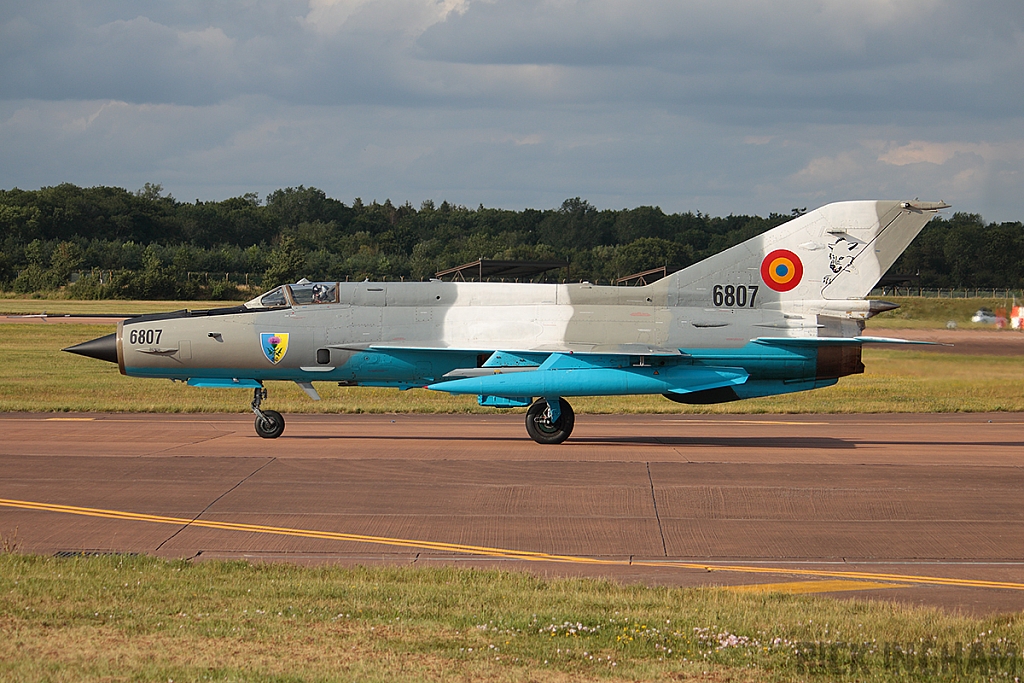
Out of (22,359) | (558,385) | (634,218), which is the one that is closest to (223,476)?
(558,385)

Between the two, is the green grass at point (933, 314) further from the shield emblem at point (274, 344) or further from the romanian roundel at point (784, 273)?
the shield emblem at point (274, 344)

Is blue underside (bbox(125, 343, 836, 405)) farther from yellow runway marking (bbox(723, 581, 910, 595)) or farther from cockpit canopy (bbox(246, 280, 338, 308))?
yellow runway marking (bbox(723, 581, 910, 595))

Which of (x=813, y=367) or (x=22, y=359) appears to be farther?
(x=22, y=359)

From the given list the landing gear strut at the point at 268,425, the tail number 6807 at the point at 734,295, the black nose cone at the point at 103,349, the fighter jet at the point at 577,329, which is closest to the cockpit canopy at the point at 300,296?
the fighter jet at the point at 577,329

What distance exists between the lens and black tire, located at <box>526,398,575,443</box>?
18281 millimetres

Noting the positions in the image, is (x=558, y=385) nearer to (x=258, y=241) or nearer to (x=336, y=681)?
(x=336, y=681)

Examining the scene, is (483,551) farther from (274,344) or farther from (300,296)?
(300,296)

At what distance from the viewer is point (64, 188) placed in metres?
110

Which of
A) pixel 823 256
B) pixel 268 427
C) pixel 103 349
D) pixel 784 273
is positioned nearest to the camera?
pixel 103 349

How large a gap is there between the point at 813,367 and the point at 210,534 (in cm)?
1103

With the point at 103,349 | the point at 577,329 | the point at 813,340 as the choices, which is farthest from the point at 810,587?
the point at 103,349

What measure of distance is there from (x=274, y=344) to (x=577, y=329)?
534 cm

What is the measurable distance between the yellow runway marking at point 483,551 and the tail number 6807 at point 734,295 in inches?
366

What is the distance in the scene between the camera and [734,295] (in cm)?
1880
